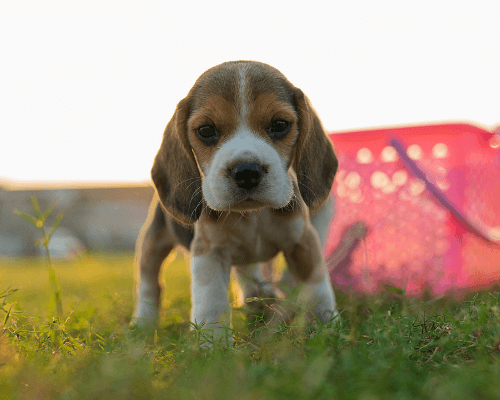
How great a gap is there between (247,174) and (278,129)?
483 mm

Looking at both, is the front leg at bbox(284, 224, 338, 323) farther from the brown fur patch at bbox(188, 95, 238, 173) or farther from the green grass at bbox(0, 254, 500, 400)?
the brown fur patch at bbox(188, 95, 238, 173)

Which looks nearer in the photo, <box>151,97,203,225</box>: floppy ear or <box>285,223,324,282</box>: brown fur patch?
<box>151,97,203,225</box>: floppy ear

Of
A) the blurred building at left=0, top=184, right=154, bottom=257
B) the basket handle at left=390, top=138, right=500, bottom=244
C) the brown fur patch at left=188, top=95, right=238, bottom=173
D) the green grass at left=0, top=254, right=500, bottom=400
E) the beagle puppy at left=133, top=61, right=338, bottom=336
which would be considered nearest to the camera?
the green grass at left=0, top=254, right=500, bottom=400

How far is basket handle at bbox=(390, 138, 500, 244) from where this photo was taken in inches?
151

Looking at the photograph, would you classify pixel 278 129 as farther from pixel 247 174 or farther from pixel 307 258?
pixel 307 258

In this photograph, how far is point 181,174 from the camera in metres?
2.63

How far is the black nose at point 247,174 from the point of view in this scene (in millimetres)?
2131

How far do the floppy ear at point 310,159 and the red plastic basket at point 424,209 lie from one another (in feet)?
4.50

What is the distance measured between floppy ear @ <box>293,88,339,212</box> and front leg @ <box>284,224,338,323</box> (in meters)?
0.24

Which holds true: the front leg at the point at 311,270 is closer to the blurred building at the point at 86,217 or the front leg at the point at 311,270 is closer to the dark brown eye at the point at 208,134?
the dark brown eye at the point at 208,134

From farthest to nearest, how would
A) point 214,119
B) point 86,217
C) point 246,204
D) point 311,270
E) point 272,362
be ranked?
1. point 86,217
2. point 311,270
3. point 214,119
4. point 246,204
5. point 272,362

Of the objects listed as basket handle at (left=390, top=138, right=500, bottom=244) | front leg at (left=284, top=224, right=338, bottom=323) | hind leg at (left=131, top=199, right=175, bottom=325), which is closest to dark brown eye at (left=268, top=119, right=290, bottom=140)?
front leg at (left=284, top=224, right=338, bottom=323)

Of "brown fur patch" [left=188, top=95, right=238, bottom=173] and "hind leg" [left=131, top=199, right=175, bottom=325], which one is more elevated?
"brown fur patch" [left=188, top=95, right=238, bottom=173]

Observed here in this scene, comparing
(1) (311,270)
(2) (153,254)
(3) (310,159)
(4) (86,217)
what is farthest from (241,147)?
(4) (86,217)
